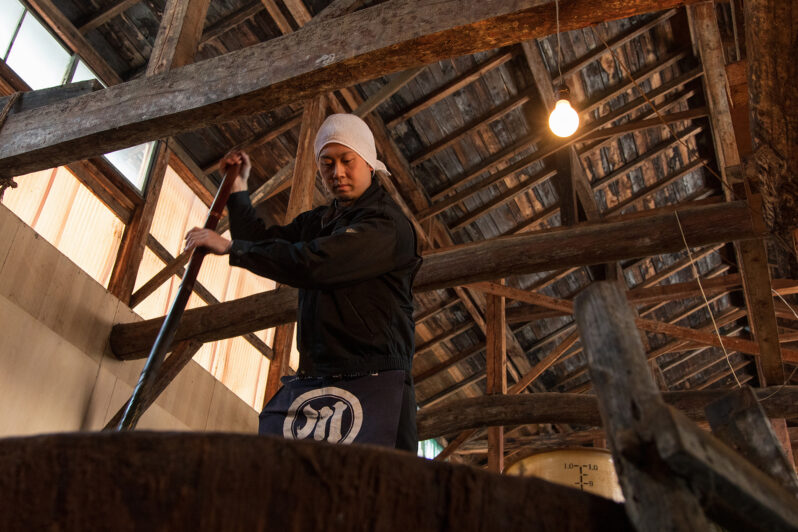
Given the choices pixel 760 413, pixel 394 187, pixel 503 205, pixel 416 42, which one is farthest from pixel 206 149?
pixel 760 413

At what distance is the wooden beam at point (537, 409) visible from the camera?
7105 mm

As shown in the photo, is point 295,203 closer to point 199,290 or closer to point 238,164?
point 238,164

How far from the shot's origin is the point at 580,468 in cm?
438

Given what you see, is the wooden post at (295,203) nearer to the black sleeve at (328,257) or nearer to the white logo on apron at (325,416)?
the black sleeve at (328,257)

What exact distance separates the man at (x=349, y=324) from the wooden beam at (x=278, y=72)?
1.29 m

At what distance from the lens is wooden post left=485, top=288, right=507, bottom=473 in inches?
300

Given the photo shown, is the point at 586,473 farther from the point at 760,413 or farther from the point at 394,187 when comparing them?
the point at 394,187

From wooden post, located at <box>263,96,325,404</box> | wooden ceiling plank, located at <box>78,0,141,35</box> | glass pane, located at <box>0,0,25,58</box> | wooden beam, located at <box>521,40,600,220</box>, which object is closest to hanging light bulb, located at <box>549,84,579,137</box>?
wooden post, located at <box>263,96,325,404</box>

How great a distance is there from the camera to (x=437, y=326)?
11102 millimetres

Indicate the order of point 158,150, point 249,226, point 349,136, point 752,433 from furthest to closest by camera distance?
point 158,150, point 249,226, point 349,136, point 752,433

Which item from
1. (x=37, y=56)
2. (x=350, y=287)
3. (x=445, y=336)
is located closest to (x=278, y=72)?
(x=350, y=287)

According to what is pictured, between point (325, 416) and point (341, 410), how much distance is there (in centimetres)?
5

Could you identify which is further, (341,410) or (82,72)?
(82,72)

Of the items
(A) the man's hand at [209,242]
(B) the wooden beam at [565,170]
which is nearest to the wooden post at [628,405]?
(A) the man's hand at [209,242]
